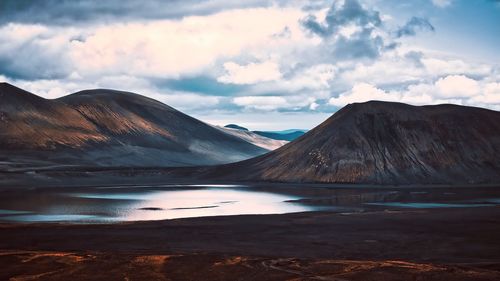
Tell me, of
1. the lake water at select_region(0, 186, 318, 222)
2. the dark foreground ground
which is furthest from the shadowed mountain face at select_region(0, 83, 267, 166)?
the dark foreground ground

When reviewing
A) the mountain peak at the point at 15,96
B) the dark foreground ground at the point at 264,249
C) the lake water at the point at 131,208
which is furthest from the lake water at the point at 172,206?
the mountain peak at the point at 15,96

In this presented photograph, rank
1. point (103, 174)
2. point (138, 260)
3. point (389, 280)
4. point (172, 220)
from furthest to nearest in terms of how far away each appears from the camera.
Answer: point (103, 174) → point (172, 220) → point (138, 260) → point (389, 280)

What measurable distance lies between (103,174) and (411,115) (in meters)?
55.9

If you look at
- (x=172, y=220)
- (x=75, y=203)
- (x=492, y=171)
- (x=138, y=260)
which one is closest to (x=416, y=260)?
(x=138, y=260)

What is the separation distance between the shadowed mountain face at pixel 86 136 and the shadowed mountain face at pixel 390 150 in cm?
5800

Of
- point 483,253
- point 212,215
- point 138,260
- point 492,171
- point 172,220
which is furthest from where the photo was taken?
point 492,171

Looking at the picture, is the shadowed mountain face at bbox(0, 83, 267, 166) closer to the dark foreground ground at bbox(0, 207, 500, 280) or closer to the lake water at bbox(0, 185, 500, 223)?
the lake water at bbox(0, 185, 500, 223)

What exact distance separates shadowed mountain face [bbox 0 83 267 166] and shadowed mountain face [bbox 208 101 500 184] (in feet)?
190

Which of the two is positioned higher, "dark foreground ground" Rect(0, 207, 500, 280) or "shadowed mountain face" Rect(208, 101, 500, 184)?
"shadowed mountain face" Rect(208, 101, 500, 184)

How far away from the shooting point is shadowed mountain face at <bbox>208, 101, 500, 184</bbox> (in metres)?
90.8

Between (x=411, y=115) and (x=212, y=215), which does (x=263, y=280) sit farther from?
(x=411, y=115)

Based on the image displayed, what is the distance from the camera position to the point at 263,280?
18.4 meters

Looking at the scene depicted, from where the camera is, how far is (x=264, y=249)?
2505 cm

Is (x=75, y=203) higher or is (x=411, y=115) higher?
(x=411, y=115)
